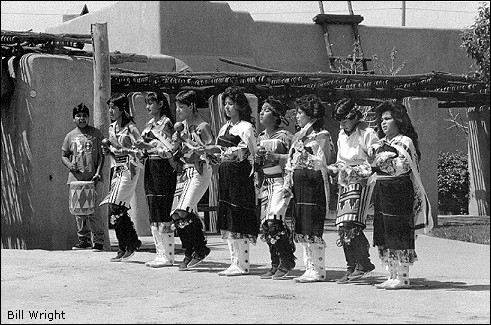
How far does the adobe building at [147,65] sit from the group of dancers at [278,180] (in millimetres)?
2057

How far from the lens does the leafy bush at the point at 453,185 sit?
920 inches

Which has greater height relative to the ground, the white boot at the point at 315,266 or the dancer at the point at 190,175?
the dancer at the point at 190,175

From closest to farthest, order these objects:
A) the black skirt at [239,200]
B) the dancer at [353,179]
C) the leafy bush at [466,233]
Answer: the dancer at [353,179], the black skirt at [239,200], the leafy bush at [466,233]

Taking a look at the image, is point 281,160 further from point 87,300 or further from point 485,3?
point 485,3

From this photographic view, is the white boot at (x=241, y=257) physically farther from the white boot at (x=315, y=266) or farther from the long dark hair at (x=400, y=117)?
the long dark hair at (x=400, y=117)

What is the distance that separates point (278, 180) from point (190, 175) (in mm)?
1196

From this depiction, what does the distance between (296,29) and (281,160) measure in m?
14.6

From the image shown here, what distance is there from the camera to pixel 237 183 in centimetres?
1034

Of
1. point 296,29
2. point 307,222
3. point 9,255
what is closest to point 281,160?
point 307,222

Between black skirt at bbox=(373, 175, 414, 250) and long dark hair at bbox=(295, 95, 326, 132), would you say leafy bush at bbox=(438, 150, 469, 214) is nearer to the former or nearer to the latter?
long dark hair at bbox=(295, 95, 326, 132)

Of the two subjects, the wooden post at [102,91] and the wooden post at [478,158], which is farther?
the wooden post at [478,158]

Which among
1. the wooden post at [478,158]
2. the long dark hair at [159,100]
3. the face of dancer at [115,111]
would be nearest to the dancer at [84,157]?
the face of dancer at [115,111]

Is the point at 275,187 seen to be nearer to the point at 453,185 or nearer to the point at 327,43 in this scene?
the point at 453,185

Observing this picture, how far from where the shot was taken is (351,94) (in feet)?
56.7
